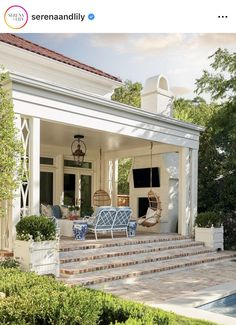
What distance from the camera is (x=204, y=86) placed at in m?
14.9

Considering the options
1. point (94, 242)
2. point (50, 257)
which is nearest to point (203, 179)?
point (94, 242)

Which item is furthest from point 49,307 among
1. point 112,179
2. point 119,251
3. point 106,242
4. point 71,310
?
point 112,179

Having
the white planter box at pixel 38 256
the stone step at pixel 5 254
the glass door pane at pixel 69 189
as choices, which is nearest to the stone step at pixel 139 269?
the white planter box at pixel 38 256

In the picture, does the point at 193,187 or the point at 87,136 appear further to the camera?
the point at 193,187

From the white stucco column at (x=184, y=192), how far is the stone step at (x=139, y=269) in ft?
5.04

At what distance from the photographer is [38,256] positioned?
8.48 metres

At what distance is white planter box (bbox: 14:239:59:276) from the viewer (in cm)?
839

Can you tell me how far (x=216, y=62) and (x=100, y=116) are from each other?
18.4 ft

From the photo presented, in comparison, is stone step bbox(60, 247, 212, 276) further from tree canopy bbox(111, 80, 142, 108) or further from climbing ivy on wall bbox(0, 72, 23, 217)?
tree canopy bbox(111, 80, 142, 108)

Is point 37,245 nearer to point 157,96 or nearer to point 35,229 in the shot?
point 35,229
